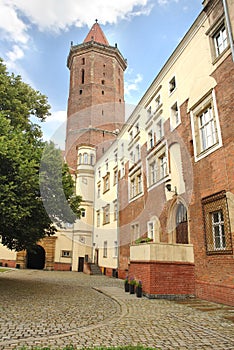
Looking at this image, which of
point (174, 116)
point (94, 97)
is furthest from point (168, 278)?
point (94, 97)

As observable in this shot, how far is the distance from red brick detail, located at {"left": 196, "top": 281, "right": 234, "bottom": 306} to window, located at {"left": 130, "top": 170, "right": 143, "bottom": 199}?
959 cm

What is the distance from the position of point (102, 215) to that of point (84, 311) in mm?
21479

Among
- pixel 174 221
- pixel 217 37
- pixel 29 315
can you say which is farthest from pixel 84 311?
pixel 217 37

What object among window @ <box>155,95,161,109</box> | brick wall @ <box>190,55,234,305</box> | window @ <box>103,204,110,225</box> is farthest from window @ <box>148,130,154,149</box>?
window @ <box>103,204,110,225</box>

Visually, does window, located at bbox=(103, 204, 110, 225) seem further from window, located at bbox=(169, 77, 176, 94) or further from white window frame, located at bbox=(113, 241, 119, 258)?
window, located at bbox=(169, 77, 176, 94)

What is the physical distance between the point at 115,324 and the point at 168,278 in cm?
515

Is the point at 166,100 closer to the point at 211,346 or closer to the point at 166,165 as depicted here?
the point at 166,165

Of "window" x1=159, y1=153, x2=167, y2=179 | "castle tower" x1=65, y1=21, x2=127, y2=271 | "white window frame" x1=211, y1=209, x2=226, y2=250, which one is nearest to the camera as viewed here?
"white window frame" x1=211, y1=209, x2=226, y2=250

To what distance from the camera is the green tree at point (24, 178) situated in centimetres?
1046

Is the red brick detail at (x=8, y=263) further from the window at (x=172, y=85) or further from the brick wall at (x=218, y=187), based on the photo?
the window at (x=172, y=85)

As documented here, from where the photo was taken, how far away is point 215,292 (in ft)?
32.9

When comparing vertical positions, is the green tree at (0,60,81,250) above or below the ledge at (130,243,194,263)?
above

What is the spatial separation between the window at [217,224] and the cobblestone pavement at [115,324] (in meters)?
2.05

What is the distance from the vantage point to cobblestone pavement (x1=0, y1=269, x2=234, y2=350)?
521cm
